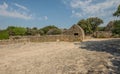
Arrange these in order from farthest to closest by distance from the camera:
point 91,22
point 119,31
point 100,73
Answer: point 91,22, point 119,31, point 100,73

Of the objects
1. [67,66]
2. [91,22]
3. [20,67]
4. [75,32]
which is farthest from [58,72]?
[91,22]

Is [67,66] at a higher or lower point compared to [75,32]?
lower

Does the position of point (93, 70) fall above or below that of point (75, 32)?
below

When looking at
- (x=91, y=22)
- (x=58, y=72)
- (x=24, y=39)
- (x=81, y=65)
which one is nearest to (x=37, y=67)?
(x=58, y=72)

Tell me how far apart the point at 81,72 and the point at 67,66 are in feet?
4.81

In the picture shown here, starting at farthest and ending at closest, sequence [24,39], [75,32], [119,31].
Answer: [75,32], [24,39], [119,31]

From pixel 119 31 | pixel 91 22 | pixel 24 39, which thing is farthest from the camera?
pixel 91 22

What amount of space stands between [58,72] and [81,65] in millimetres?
1717

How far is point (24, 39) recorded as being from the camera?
91.1ft

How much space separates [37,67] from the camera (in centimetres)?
1021

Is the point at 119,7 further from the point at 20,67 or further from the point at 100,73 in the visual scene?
the point at 20,67

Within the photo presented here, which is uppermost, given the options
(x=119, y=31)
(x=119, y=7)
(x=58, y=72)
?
(x=119, y=7)

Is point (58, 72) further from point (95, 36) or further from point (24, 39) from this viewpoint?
point (95, 36)

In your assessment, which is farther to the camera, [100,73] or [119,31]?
[119,31]
